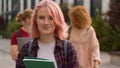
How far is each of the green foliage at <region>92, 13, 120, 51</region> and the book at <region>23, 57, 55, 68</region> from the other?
17.1 m

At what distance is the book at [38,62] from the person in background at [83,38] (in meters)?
2.79

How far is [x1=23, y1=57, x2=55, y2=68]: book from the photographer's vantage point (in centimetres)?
328

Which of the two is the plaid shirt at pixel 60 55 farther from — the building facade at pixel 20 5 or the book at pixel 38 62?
the building facade at pixel 20 5

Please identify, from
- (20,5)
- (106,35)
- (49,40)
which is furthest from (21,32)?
(20,5)

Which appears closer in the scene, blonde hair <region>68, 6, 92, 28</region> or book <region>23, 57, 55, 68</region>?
book <region>23, 57, 55, 68</region>

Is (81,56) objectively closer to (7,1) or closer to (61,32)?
(61,32)

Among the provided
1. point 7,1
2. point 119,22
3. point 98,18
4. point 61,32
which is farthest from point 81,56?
point 7,1

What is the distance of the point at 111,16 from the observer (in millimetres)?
20453

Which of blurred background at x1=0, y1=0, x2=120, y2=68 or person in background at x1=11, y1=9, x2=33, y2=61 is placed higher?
person in background at x1=11, y1=9, x2=33, y2=61

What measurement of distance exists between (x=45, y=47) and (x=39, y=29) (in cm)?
15

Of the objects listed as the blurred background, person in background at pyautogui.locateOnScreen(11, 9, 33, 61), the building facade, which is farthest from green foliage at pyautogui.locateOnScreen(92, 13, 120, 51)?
person in background at pyautogui.locateOnScreen(11, 9, 33, 61)

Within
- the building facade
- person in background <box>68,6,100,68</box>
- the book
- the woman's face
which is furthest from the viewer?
the building facade

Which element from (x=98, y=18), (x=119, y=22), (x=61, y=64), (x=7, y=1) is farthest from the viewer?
(x=7, y=1)

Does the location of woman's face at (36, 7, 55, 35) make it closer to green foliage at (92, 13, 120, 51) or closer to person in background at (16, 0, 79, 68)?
person in background at (16, 0, 79, 68)
